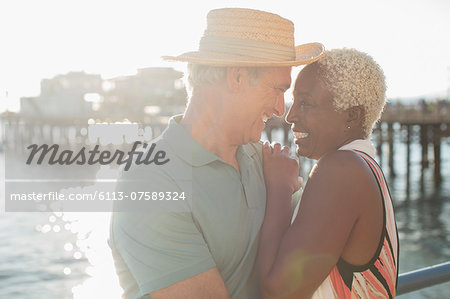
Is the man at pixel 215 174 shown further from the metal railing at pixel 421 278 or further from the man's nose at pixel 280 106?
the metal railing at pixel 421 278

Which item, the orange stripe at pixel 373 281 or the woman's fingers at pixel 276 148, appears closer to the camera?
the orange stripe at pixel 373 281

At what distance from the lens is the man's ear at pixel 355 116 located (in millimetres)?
2057

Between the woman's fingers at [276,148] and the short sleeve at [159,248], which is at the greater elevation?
the woman's fingers at [276,148]

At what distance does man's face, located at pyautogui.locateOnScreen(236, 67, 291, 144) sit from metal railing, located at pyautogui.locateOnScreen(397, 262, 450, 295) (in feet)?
2.66

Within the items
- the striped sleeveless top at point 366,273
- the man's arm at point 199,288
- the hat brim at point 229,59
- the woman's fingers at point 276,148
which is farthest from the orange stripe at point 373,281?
the hat brim at point 229,59

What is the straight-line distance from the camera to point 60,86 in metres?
59.5

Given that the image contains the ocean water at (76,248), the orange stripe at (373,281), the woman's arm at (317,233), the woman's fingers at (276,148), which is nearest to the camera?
the woman's arm at (317,233)

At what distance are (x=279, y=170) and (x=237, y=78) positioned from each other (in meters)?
0.45

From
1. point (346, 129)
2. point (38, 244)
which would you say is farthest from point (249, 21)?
point (38, 244)

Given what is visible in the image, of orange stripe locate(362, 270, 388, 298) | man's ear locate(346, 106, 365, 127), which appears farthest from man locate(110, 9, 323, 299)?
orange stripe locate(362, 270, 388, 298)

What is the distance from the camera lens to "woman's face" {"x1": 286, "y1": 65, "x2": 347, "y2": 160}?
6.79ft

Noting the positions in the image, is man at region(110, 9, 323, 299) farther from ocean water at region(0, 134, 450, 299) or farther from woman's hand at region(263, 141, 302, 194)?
ocean water at region(0, 134, 450, 299)

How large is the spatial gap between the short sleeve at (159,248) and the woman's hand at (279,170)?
497mm

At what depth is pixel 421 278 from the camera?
205 centimetres
